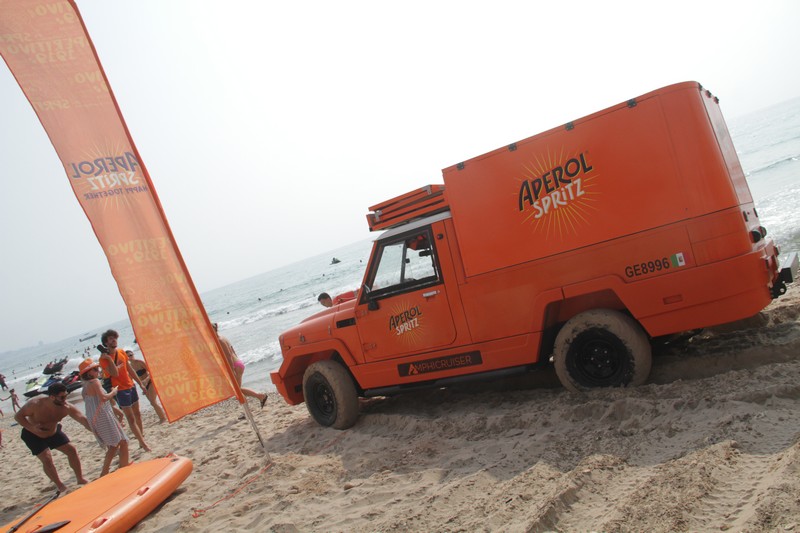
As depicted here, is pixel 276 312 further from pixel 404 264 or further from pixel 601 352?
pixel 601 352

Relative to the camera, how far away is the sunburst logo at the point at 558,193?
15.8ft

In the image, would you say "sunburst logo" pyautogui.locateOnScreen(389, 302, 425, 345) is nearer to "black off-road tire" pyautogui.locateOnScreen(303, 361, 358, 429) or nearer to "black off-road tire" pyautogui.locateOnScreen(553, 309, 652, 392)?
"black off-road tire" pyautogui.locateOnScreen(303, 361, 358, 429)

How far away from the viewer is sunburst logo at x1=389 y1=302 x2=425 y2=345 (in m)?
5.87

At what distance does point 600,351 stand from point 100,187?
517 centimetres

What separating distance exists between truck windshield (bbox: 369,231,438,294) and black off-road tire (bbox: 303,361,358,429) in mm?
1228

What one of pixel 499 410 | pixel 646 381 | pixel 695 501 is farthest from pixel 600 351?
pixel 695 501

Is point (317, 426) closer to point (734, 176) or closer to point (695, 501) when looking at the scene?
point (695, 501)

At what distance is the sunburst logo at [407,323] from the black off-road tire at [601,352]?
58.1 inches

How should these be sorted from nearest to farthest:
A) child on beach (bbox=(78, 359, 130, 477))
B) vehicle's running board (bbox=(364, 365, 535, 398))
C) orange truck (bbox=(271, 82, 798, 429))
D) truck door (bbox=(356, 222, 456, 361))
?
orange truck (bbox=(271, 82, 798, 429))
vehicle's running board (bbox=(364, 365, 535, 398))
truck door (bbox=(356, 222, 456, 361))
child on beach (bbox=(78, 359, 130, 477))

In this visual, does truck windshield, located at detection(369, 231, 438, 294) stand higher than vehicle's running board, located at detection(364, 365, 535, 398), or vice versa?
truck windshield, located at detection(369, 231, 438, 294)

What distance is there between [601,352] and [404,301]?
6.87 ft

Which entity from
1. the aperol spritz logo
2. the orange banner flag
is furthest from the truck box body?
the aperol spritz logo

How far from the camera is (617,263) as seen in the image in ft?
15.5

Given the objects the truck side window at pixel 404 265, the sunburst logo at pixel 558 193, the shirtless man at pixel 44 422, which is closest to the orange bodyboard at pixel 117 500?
the shirtless man at pixel 44 422
